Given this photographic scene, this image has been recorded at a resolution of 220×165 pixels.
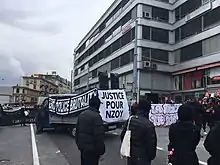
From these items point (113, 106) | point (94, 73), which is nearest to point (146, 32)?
point (94, 73)

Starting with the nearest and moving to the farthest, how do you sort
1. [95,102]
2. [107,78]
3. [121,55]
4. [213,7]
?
[95,102] < [107,78] < [213,7] < [121,55]

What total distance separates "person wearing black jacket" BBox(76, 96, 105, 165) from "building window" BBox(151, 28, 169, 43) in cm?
4167

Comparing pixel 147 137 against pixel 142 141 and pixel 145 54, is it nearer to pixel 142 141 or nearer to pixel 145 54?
pixel 142 141

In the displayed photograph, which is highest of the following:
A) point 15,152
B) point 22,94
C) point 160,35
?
point 160,35

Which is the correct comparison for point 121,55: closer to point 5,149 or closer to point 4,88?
point 5,149

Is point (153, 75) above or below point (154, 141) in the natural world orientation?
above

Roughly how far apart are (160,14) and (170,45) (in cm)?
478

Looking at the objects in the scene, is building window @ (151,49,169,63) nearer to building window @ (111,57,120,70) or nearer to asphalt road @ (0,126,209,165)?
building window @ (111,57,120,70)

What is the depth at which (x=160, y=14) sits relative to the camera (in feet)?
156

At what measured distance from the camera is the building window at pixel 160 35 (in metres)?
46.4

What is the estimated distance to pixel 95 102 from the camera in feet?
18.4

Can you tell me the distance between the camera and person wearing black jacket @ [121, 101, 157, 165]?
4.90m

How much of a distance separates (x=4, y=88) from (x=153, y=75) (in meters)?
104

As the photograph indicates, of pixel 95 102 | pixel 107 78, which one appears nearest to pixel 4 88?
pixel 107 78
